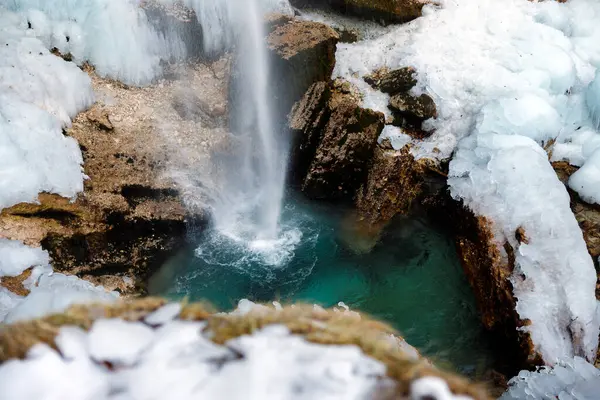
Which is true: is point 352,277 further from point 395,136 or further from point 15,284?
point 15,284

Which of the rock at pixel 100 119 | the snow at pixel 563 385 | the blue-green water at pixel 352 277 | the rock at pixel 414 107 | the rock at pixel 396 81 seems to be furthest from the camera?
the rock at pixel 396 81

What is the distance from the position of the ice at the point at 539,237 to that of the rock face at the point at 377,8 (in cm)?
313

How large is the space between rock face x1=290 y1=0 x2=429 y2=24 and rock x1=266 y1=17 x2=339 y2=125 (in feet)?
5.03

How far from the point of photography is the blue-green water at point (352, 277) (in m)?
5.12

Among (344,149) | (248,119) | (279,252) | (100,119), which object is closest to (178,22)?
(248,119)

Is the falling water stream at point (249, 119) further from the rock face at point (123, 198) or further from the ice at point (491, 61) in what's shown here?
the ice at point (491, 61)

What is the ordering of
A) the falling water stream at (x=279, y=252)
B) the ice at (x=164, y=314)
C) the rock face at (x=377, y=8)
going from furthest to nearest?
the rock face at (x=377, y=8), the falling water stream at (x=279, y=252), the ice at (x=164, y=314)

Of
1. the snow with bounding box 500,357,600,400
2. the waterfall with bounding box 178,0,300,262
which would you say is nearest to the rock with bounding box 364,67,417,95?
the waterfall with bounding box 178,0,300,262

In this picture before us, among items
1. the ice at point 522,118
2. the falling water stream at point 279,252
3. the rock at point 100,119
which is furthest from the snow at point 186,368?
the ice at point 522,118

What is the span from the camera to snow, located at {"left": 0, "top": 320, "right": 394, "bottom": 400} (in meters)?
1.39

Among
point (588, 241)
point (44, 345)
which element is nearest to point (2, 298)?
point (44, 345)

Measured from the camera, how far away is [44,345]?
4.80 feet

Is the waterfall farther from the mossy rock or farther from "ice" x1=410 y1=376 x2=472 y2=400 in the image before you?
"ice" x1=410 y1=376 x2=472 y2=400

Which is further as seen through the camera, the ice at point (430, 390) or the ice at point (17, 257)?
the ice at point (17, 257)
